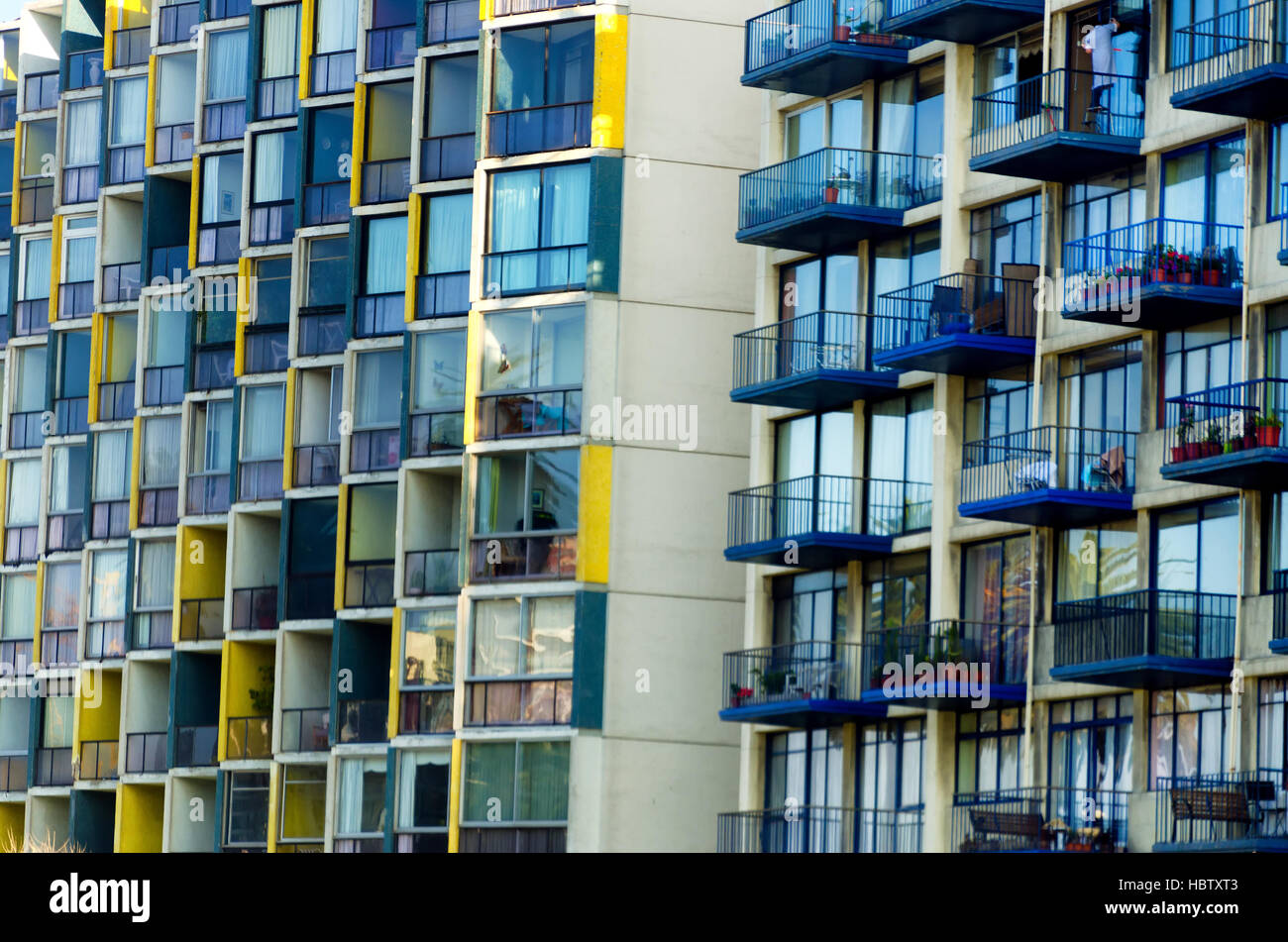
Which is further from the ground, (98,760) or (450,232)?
(450,232)

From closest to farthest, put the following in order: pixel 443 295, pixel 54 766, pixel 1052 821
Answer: pixel 1052 821, pixel 443 295, pixel 54 766

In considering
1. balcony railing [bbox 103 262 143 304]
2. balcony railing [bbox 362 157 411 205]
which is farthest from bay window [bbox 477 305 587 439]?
balcony railing [bbox 103 262 143 304]

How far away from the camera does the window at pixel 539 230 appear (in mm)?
48594

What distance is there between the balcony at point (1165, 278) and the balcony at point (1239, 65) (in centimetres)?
188

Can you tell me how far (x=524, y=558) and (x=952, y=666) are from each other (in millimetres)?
11126

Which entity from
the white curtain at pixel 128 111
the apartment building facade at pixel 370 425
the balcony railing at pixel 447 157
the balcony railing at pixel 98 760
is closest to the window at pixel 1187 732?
the apartment building facade at pixel 370 425

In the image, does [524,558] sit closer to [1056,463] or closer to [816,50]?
[816,50]

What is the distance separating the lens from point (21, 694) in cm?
6241

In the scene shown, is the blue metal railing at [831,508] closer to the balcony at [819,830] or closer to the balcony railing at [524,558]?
the balcony railing at [524,558]

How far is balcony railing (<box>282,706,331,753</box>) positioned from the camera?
178 feet

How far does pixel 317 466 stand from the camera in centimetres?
5509

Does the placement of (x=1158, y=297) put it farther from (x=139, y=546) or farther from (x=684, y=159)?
(x=139, y=546)

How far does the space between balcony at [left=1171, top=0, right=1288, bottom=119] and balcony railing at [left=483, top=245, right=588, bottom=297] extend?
14.8 m

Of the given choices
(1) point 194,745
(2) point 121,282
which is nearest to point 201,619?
(1) point 194,745
